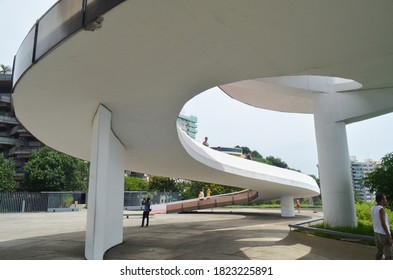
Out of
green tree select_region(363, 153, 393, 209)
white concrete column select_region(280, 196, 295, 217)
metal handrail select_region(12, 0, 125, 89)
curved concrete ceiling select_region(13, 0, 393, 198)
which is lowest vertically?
white concrete column select_region(280, 196, 295, 217)

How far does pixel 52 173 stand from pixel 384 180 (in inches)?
1389

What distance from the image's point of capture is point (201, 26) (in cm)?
465

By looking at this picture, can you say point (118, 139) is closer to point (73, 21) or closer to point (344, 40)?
point (73, 21)

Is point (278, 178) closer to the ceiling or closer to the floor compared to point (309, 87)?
closer to the floor

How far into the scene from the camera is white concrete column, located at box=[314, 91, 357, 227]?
10.6m

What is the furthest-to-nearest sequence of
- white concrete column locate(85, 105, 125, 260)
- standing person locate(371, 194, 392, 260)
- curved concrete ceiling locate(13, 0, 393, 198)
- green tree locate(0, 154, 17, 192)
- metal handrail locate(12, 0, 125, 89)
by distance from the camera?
green tree locate(0, 154, 17, 192) → white concrete column locate(85, 105, 125, 260) → standing person locate(371, 194, 392, 260) → metal handrail locate(12, 0, 125, 89) → curved concrete ceiling locate(13, 0, 393, 198)

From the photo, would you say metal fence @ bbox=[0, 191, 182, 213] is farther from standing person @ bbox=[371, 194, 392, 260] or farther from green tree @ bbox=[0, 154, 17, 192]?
standing person @ bbox=[371, 194, 392, 260]

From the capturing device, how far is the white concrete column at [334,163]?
10586mm

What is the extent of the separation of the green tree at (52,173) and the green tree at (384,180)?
1357 inches

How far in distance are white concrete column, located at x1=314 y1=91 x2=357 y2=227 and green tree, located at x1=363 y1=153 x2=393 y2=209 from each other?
69 cm

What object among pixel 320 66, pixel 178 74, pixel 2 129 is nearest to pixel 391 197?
pixel 320 66

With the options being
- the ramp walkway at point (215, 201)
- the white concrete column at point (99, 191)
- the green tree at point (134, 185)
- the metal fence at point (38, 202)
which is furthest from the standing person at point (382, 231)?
the green tree at point (134, 185)

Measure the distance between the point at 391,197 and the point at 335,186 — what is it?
170cm

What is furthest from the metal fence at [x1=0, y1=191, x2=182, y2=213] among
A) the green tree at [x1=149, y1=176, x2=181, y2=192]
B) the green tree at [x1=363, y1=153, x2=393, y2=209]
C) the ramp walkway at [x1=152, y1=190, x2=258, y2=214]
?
the green tree at [x1=363, y1=153, x2=393, y2=209]
